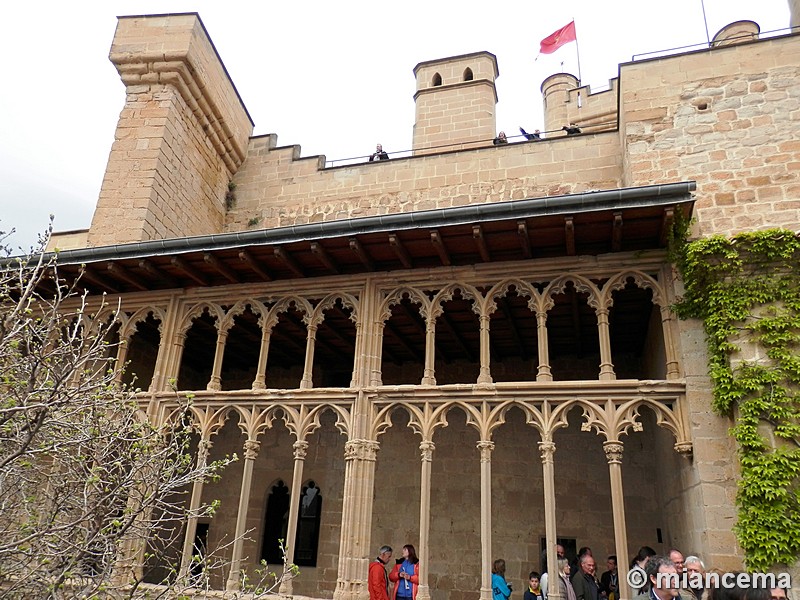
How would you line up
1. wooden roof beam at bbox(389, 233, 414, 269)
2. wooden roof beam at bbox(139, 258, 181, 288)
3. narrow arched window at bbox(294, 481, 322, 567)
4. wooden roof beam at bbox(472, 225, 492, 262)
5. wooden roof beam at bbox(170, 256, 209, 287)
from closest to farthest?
wooden roof beam at bbox(472, 225, 492, 262) → wooden roof beam at bbox(389, 233, 414, 269) → wooden roof beam at bbox(170, 256, 209, 287) → wooden roof beam at bbox(139, 258, 181, 288) → narrow arched window at bbox(294, 481, 322, 567)

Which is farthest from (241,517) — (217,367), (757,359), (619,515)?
(757,359)

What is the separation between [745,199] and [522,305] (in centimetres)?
339

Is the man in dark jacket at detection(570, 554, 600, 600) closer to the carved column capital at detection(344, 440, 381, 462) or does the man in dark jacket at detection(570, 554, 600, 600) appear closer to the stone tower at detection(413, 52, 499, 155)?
the carved column capital at detection(344, 440, 381, 462)

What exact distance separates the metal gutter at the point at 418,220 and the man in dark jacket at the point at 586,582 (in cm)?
406

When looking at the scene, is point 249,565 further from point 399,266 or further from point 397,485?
point 399,266

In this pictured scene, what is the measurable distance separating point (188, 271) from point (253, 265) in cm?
105

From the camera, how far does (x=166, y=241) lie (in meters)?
8.33

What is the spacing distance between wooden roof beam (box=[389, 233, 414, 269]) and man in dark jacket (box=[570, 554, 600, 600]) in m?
4.19

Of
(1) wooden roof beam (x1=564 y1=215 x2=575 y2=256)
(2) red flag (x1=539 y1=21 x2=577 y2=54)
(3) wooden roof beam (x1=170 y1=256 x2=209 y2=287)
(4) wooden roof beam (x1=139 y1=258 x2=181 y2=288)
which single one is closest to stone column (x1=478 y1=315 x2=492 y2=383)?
(1) wooden roof beam (x1=564 y1=215 x2=575 y2=256)

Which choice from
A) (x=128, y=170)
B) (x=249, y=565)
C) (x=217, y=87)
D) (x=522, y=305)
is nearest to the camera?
(x=522, y=305)

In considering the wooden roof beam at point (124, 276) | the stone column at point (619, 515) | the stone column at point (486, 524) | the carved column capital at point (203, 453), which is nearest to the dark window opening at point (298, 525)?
the wooden roof beam at point (124, 276)

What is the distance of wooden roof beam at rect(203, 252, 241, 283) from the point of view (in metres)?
8.23

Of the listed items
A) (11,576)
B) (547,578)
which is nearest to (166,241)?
(11,576)

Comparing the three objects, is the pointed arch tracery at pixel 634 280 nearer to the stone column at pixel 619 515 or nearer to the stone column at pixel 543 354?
the stone column at pixel 543 354
